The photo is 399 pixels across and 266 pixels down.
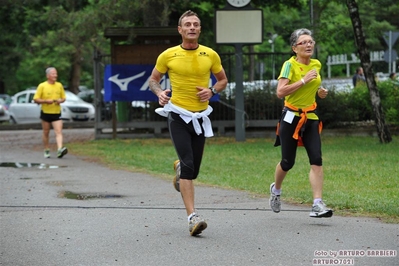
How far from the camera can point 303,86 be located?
30.2ft

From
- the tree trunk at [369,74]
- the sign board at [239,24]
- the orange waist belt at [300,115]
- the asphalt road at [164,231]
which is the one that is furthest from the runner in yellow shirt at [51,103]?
the orange waist belt at [300,115]

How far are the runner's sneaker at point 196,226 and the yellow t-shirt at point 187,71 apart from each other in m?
1.10

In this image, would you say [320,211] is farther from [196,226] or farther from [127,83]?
[127,83]

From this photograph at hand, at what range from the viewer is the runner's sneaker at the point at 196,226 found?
823 cm

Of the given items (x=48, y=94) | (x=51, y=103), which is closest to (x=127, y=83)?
(x=48, y=94)

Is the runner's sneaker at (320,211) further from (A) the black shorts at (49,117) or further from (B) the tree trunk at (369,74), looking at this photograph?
(B) the tree trunk at (369,74)

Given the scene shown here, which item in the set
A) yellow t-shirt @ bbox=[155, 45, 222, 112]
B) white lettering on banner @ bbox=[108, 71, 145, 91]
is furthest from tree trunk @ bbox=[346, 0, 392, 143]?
yellow t-shirt @ bbox=[155, 45, 222, 112]

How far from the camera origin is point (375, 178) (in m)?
13.0

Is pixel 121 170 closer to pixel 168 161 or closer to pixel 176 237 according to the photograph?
pixel 168 161

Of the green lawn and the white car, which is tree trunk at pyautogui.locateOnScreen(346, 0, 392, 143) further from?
the white car

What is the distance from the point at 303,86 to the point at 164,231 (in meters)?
1.95

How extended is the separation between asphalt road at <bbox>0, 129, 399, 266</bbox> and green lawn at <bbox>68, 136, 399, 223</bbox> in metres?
0.57

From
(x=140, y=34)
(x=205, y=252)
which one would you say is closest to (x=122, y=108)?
(x=140, y=34)

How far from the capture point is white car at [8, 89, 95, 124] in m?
37.5
